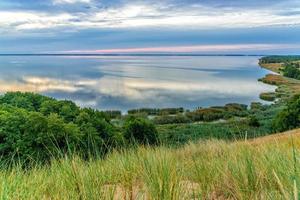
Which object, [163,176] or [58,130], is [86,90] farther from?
[163,176]

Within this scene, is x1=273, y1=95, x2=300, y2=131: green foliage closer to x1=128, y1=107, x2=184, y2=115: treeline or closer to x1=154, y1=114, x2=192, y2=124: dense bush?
x1=154, y1=114, x2=192, y2=124: dense bush

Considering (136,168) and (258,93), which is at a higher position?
(136,168)

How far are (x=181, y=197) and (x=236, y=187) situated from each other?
674mm

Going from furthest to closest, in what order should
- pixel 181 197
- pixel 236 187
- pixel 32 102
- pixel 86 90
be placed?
pixel 86 90 → pixel 32 102 → pixel 236 187 → pixel 181 197

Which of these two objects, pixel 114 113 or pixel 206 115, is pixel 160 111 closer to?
pixel 206 115

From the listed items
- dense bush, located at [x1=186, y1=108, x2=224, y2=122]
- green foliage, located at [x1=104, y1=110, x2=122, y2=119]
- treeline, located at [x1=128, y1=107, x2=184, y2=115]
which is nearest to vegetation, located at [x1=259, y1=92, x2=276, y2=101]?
dense bush, located at [x1=186, y1=108, x2=224, y2=122]

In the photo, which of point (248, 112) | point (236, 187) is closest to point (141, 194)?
point (236, 187)

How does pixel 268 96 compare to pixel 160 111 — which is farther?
pixel 268 96

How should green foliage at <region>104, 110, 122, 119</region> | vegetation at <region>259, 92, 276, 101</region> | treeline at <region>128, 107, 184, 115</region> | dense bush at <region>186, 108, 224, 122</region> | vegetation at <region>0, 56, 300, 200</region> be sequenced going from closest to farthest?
vegetation at <region>0, 56, 300, 200</region>, green foliage at <region>104, 110, 122, 119</region>, dense bush at <region>186, 108, 224, 122</region>, treeline at <region>128, 107, 184, 115</region>, vegetation at <region>259, 92, 276, 101</region>

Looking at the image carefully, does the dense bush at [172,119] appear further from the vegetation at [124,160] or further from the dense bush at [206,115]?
the vegetation at [124,160]

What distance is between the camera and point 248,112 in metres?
59.4

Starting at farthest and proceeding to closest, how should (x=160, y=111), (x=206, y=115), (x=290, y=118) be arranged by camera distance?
1. (x=160, y=111)
2. (x=206, y=115)
3. (x=290, y=118)

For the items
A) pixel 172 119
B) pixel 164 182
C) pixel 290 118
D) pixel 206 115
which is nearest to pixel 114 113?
pixel 172 119

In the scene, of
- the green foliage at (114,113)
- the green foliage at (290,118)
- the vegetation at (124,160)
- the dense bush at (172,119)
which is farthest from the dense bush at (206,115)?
the vegetation at (124,160)
